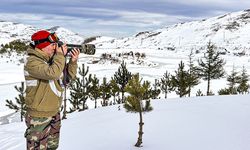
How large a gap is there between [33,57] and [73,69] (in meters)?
0.63

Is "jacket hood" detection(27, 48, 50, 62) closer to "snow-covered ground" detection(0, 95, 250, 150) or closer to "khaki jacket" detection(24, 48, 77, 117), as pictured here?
"khaki jacket" detection(24, 48, 77, 117)

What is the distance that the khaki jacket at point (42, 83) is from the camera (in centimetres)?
410

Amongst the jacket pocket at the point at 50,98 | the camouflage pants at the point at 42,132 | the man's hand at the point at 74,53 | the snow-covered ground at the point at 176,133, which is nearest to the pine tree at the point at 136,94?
the snow-covered ground at the point at 176,133

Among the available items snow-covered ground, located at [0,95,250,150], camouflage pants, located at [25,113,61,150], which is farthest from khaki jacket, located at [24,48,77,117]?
snow-covered ground, located at [0,95,250,150]

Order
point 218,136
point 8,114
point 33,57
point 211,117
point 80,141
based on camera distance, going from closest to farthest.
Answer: point 33,57
point 218,136
point 80,141
point 211,117
point 8,114

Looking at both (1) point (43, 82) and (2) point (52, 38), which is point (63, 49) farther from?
(1) point (43, 82)

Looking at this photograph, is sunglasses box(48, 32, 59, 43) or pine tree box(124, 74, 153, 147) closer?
sunglasses box(48, 32, 59, 43)

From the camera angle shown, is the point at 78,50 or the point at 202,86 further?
the point at 202,86

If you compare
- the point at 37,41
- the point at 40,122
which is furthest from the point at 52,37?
the point at 40,122

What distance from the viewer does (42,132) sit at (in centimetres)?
449

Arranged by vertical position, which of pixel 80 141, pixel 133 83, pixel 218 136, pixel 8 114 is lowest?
pixel 8 114

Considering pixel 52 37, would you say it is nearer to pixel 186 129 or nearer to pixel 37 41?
pixel 37 41

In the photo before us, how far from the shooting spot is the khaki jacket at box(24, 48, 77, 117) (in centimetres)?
410

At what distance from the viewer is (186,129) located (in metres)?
13.5
